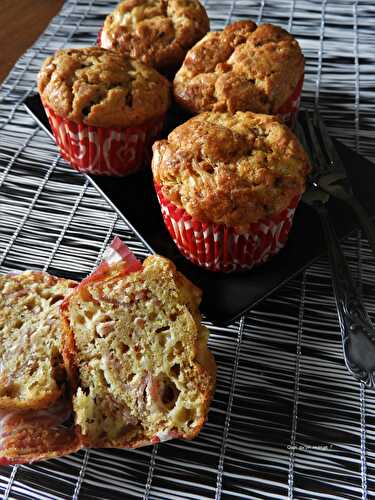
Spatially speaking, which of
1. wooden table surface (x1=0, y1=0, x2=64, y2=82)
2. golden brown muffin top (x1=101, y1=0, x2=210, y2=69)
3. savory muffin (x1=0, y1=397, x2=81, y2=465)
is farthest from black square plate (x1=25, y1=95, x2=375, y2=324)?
wooden table surface (x1=0, y1=0, x2=64, y2=82)

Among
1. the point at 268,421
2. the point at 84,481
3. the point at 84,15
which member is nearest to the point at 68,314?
the point at 84,481

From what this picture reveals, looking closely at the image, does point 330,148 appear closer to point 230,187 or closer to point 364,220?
point 364,220

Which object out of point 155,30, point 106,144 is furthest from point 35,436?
point 155,30

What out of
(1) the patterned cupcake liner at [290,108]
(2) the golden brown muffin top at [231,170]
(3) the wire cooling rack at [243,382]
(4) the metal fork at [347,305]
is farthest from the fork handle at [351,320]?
(1) the patterned cupcake liner at [290,108]

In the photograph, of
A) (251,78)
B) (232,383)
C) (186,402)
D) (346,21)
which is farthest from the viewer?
(346,21)

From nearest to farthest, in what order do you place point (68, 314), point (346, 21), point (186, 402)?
point (186, 402)
point (68, 314)
point (346, 21)

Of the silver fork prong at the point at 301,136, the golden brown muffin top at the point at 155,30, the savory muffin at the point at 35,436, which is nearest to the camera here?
the savory muffin at the point at 35,436

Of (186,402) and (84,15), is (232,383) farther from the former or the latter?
(84,15)

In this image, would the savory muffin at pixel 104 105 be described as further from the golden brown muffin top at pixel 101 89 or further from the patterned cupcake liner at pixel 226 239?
the patterned cupcake liner at pixel 226 239
